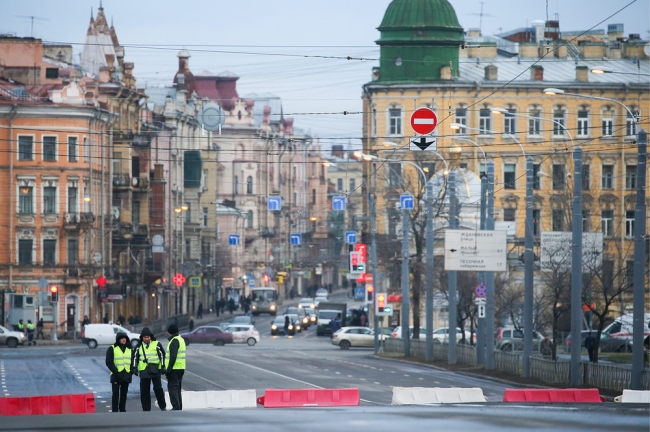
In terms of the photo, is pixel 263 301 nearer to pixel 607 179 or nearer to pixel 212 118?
pixel 607 179

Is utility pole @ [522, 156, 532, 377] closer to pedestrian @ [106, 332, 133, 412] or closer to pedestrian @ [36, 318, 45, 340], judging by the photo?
pedestrian @ [106, 332, 133, 412]

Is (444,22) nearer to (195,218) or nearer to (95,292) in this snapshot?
(95,292)

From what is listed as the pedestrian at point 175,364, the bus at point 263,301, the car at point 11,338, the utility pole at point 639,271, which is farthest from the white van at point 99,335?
the bus at point 263,301

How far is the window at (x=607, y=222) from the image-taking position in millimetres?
79938

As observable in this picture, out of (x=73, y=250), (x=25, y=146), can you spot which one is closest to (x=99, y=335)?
(x=73, y=250)

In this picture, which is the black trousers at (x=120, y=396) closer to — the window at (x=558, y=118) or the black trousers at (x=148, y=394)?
the black trousers at (x=148, y=394)

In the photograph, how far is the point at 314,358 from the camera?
5509cm

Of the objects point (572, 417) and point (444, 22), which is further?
point (444, 22)

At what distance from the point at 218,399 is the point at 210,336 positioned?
48.4m

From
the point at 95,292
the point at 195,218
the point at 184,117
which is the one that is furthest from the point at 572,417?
the point at 195,218

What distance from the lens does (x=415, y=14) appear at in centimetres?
7988

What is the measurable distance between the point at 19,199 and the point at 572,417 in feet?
220

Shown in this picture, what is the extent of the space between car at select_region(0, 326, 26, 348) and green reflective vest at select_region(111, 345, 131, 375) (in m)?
43.5

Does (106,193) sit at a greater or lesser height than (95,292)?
greater
